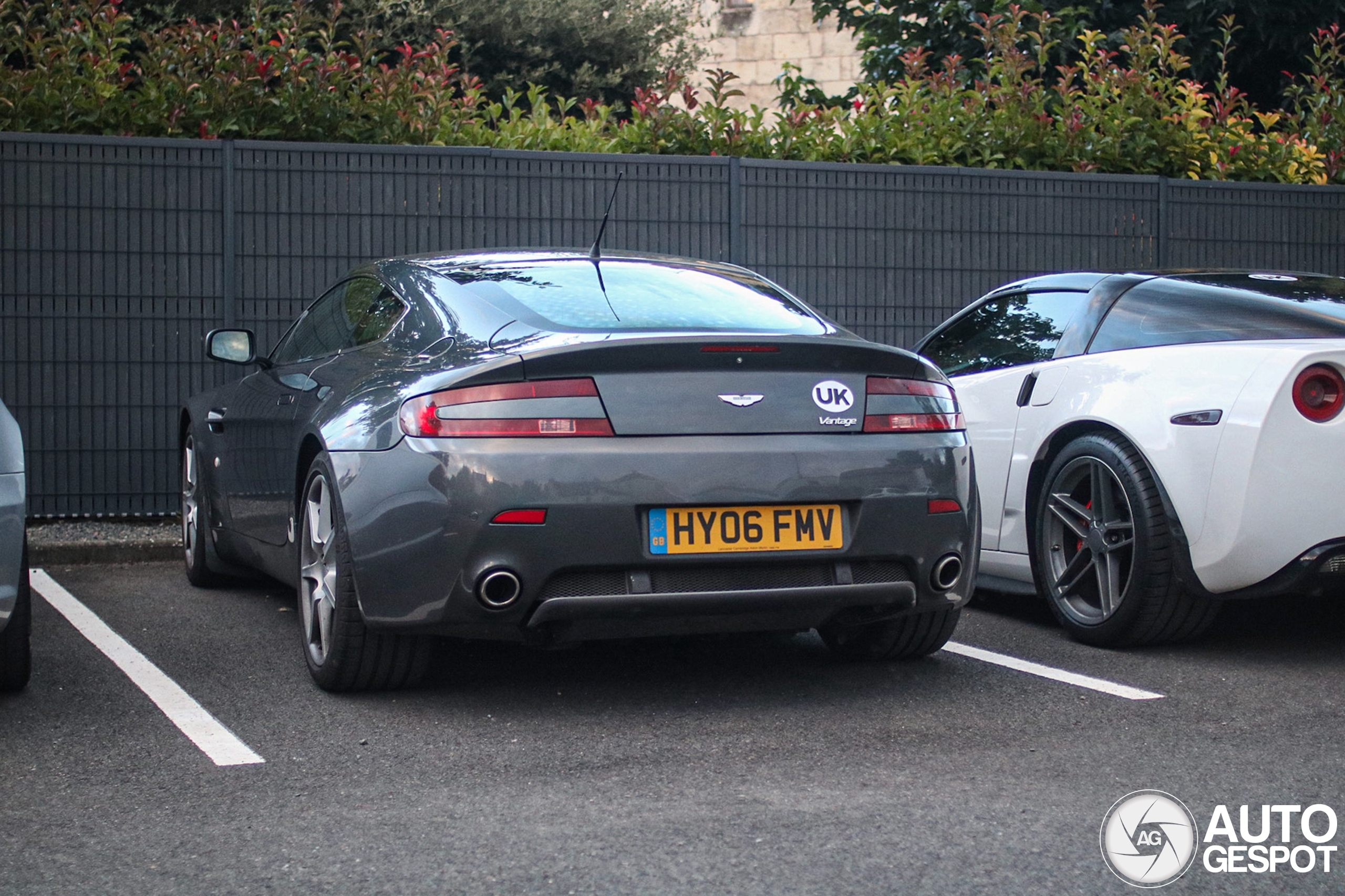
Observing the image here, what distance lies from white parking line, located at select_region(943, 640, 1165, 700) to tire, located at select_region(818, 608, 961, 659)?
20cm

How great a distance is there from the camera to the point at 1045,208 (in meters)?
9.50

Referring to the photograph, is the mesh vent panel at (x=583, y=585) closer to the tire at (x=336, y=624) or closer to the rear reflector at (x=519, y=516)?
the rear reflector at (x=519, y=516)

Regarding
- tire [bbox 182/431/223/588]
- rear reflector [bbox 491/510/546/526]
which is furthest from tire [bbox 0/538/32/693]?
tire [bbox 182/431/223/588]

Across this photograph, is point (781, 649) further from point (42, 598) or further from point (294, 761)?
point (42, 598)

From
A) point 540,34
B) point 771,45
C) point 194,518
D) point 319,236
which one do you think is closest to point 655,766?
point 194,518

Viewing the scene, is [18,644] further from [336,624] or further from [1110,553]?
[1110,553]

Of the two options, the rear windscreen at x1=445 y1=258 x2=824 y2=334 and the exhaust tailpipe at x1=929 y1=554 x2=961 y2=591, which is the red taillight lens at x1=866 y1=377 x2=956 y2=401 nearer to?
the rear windscreen at x1=445 y1=258 x2=824 y2=334

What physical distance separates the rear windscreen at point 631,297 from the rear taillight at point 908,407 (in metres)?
0.35

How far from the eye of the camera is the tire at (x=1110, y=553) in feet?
16.2

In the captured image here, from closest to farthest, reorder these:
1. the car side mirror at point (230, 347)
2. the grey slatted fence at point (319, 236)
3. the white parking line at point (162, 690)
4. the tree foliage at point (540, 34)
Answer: the white parking line at point (162, 690) → the car side mirror at point (230, 347) → the grey slatted fence at point (319, 236) → the tree foliage at point (540, 34)

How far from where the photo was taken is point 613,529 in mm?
3957

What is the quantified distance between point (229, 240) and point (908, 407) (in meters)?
5.03

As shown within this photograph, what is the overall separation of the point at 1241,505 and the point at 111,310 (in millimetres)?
5868

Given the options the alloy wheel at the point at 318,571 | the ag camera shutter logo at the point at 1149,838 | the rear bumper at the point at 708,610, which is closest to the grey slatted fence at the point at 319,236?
the alloy wheel at the point at 318,571
